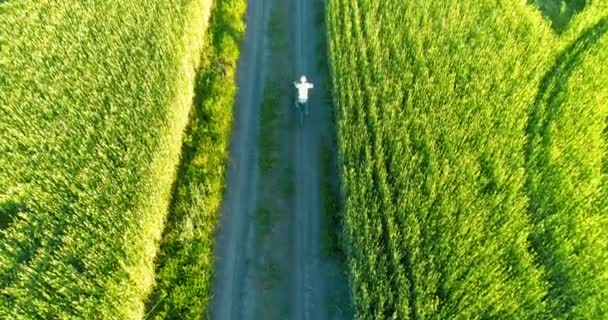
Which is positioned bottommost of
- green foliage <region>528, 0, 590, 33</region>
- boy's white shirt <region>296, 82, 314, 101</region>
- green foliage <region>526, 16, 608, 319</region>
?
green foliage <region>526, 16, 608, 319</region>

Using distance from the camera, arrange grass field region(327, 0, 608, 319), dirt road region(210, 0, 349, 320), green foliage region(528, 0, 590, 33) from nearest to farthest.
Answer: grass field region(327, 0, 608, 319) < dirt road region(210, 0, 349, 320) < green foliage region(528, 0, 590, 33)

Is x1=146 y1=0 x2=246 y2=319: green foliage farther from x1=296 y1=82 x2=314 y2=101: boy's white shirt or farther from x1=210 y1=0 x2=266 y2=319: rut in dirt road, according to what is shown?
x1=296 y1=82 x2=314 y2=101: boy's white shirt

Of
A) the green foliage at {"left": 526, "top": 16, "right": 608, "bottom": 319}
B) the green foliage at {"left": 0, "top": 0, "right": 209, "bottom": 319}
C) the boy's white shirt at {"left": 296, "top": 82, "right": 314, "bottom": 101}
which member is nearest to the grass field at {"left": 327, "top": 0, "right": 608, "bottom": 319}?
the green foliage at {"left": 526, "top": 16, "right": 608, "bottom": 319}

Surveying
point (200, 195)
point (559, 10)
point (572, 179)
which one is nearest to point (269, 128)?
point (200, 195)

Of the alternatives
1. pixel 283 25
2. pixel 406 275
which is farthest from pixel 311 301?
pixel 283 25

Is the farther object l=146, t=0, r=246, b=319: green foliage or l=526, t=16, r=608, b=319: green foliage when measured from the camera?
l=146, t=0, r=246, b=319: green foliage

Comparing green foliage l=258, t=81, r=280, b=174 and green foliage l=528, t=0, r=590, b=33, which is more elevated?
green foliage l=528, t=0, r=590, b=33
